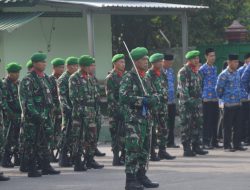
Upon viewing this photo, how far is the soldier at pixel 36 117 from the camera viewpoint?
555 inches

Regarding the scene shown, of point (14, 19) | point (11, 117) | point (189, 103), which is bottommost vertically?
point (11, 117)

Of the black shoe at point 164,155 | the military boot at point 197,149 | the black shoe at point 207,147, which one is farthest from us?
the black shoe at point 207,147

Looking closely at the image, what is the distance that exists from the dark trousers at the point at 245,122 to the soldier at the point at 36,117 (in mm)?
5839

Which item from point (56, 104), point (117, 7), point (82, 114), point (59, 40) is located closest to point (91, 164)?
point (82, 114)

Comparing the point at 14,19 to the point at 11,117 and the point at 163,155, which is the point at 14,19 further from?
the point at 163,155

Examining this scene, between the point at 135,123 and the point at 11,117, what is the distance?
4.31m

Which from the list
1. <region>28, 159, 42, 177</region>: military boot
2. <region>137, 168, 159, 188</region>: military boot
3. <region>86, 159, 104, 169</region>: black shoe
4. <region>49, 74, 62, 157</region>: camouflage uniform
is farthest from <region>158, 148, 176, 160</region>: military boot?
<region>137, 168, 159, 188</region>: military boot

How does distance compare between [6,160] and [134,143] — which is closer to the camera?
[134,143]

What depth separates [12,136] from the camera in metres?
16.0

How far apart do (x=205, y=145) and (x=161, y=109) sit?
2742 millimetres

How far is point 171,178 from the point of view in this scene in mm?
13453

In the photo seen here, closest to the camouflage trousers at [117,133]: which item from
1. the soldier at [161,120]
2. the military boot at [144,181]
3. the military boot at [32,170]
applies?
the soldier at [161,120]

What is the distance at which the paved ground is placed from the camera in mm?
12660

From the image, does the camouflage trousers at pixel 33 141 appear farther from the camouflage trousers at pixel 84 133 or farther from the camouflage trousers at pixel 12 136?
the camouflage trousers at pixel 12 136
